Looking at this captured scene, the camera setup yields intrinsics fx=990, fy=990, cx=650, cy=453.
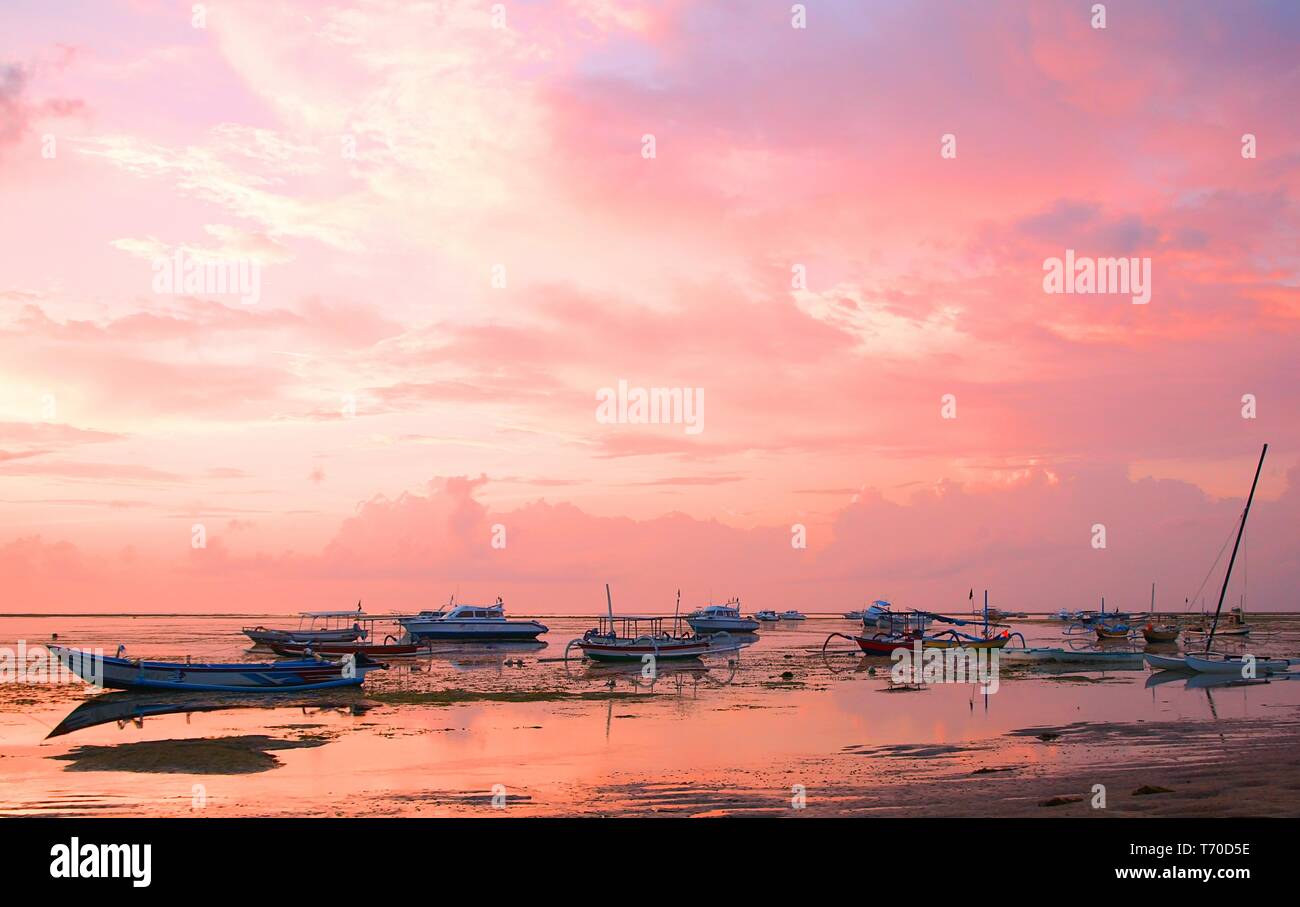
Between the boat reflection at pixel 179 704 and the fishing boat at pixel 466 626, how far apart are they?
5804cm

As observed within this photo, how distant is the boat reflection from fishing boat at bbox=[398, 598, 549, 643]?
2285 inches

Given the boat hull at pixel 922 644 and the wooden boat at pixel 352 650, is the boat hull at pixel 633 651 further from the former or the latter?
the wooden boat at pixel 352 650

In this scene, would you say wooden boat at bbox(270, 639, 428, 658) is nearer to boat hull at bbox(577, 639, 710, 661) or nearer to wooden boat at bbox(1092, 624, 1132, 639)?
boat hull at bbox(577, 639, 710, 661)

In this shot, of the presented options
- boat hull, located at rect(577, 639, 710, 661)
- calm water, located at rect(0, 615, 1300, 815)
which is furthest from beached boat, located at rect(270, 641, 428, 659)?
calm water, located at rect(0, 615, 1300, 815)

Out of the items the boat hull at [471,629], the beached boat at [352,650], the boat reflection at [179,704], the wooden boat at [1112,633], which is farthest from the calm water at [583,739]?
the wooden boat at [1112,633]

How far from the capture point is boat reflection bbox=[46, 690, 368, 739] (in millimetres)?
37375

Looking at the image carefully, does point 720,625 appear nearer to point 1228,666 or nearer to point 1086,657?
point 1086,657

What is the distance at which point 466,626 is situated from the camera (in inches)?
4220
